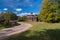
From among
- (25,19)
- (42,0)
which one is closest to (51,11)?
(42,0)

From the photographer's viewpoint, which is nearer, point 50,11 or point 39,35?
point 39,35

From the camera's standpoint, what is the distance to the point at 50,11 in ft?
187

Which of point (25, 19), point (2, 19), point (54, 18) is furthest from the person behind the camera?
point (25, 19)

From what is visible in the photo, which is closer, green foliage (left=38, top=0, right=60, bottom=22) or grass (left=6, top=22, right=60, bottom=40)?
grass (left=6, top=22, right=60, bottom=40)

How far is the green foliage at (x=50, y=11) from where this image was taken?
55850mm

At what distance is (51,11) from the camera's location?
5706 cm

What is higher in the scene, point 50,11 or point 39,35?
point 50,11

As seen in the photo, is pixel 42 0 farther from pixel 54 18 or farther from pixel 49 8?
pixel 54 18

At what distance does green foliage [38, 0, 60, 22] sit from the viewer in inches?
2199

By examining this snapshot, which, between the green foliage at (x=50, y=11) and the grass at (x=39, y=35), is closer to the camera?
the grass at (x=39, y=35)

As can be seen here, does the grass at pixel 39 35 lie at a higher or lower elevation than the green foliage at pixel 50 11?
lower

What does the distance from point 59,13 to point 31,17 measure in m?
20.6

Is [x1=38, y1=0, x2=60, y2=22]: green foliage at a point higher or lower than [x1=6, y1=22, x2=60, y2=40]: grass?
higher

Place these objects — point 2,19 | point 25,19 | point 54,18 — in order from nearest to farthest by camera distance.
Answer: point 2,19, point 54,18, point 25,19
